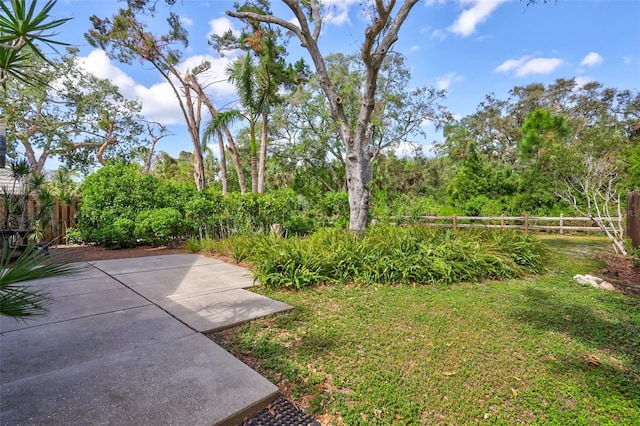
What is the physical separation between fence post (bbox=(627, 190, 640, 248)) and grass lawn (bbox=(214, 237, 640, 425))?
2.06m

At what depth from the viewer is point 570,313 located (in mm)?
3574

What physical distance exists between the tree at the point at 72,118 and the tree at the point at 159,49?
253 centimetres

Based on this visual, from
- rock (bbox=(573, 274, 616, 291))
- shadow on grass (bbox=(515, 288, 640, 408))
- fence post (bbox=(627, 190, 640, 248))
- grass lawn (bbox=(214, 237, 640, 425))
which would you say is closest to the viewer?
grass lawn (bbox=(214, 237, 640, 425))

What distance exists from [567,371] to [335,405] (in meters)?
1.79

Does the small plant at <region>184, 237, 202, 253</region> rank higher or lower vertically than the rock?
higher

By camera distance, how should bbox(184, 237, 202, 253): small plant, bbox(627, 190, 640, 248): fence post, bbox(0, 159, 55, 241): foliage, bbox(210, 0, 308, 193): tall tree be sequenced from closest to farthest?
bbox(627, 190, 640, 248): fence post < bbox(0, 159, 55, 241): foliage < bbox(184, 237, 202, 253): small plant < bbox(210, 0, 308, 193): tall tree

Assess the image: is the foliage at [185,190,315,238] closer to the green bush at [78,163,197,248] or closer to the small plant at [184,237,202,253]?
the green bush at [78,163,197,248]

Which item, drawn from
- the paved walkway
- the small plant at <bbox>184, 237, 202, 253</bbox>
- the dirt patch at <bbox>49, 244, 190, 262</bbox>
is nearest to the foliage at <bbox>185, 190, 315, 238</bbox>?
the small plant at <bbox>184, 237, 202, 253</bbox>

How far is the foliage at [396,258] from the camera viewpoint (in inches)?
182

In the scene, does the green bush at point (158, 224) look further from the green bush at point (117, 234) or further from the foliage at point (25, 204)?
the foliage at point (25, 204)

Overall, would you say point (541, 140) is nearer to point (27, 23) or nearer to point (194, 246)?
point (194, 246)

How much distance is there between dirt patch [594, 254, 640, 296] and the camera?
15.1 ft

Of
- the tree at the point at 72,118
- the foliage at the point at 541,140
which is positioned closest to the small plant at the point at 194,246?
the foliage at the point at 541,140

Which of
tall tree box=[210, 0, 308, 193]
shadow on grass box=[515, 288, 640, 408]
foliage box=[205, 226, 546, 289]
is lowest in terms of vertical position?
shadow on grass box=[515, 288, 640, 408]
